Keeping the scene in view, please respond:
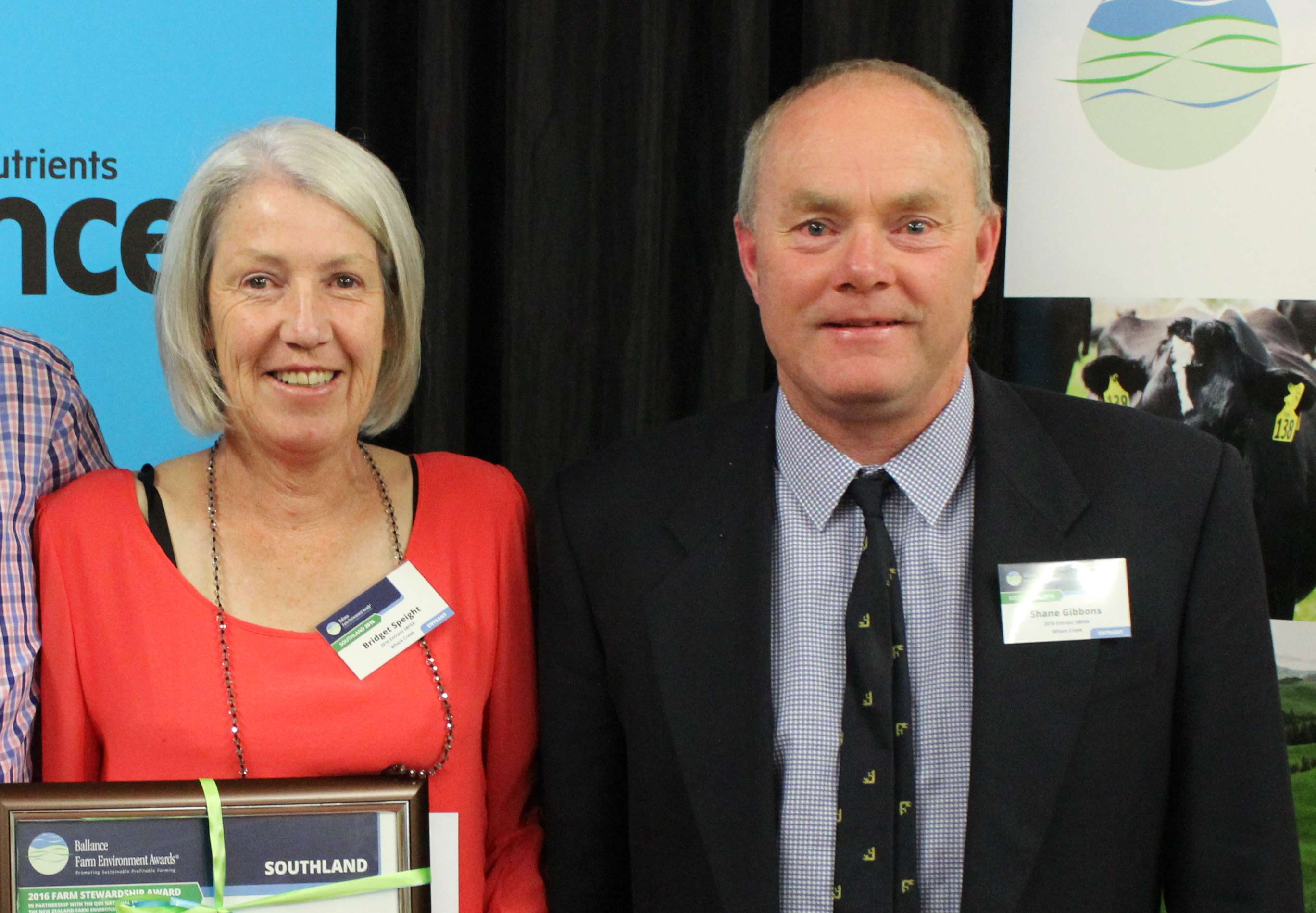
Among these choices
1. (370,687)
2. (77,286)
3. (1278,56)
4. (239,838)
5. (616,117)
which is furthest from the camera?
(616,117)

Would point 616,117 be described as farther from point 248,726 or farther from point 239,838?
point 239,838

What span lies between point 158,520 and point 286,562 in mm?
196

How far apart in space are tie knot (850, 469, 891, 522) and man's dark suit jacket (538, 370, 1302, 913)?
13cm

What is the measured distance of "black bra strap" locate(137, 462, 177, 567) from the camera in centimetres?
174

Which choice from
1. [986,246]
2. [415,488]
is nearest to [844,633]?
[986,246]

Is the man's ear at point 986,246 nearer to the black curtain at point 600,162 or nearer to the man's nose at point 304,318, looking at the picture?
the black curtain at point 600,162

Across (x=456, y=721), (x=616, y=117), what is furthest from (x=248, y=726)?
(x=616, y=117)

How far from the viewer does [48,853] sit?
1450 millimetres

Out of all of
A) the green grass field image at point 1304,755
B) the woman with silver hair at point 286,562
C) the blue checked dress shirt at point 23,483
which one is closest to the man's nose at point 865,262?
the woman with silver hair at point 286,562

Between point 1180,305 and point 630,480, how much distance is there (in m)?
1.28

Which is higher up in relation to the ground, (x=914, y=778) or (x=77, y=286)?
(x=77, y=286)

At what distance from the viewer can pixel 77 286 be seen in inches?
82.2

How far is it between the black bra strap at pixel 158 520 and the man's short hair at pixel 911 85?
0.98 meters

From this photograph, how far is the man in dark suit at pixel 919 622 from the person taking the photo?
1.54m
